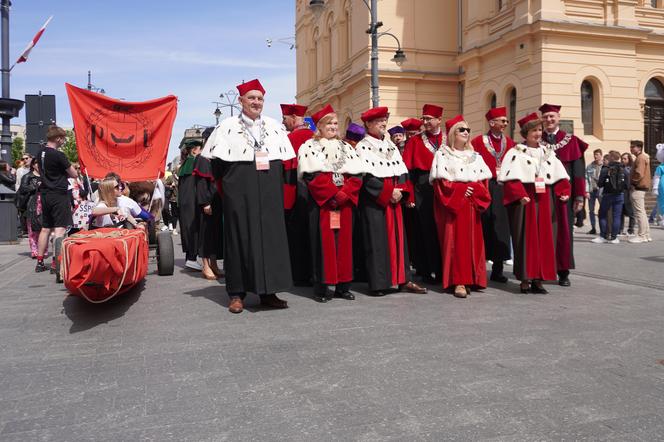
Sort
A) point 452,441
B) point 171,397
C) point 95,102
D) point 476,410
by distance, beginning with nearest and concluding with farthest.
Result: point 452,441 → point 476,410 → point 171,397 → point 95,102

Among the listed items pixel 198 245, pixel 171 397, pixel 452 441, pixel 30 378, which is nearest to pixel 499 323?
pixel 452 441

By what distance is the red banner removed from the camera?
370 inches

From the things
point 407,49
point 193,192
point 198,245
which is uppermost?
point 407,49

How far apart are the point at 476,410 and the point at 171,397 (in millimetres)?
1723

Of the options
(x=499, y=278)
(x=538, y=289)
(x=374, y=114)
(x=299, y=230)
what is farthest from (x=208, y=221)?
(x=538, y=289)

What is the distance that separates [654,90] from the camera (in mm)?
21734

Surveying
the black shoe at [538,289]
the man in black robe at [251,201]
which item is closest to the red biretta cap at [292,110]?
the man in black robe at [251,201]

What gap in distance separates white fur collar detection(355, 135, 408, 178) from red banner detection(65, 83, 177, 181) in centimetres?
461

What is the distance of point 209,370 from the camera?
12.9ft

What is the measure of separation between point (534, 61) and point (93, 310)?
57.8ft

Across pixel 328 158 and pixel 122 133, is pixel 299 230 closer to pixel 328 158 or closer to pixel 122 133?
pixel 328 158

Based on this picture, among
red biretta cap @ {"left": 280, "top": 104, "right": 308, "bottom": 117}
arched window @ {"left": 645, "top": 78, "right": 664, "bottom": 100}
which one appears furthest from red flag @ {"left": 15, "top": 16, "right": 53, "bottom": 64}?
arched window @ {"left": 645, "top": 78, "right": 664, "bottom": 100}

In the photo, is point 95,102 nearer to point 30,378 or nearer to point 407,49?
point 30,378

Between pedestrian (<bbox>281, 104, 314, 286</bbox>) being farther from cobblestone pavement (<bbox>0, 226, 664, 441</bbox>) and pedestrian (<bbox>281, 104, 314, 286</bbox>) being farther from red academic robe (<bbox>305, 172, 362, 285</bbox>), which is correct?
cobblestone pavement (<bbox>0, 226, 664, 441</bbox>)
